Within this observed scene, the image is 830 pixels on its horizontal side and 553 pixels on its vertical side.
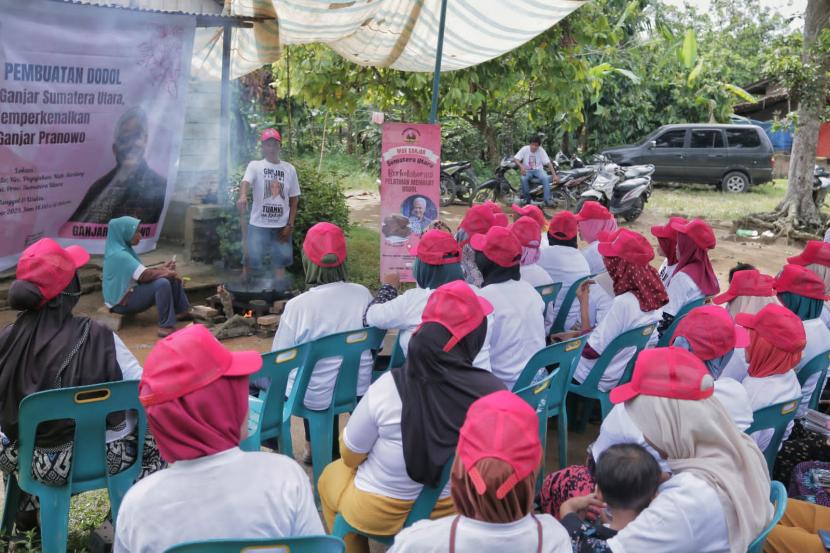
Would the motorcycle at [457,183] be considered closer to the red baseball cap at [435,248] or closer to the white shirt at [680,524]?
the red baseball cap at [435,248]

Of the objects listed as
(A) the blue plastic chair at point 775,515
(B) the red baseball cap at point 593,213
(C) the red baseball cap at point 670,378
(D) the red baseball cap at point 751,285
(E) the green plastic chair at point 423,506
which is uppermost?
(B) the red baseball cap at point 593,213

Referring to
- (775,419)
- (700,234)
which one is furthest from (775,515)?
(700,234)

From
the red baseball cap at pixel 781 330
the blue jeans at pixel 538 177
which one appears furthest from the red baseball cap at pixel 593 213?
the blue jeans at pixel 538 177

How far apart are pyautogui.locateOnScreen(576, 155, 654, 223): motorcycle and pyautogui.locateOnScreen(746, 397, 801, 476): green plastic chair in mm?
10680

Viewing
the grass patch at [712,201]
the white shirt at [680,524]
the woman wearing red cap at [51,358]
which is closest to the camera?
the white shirt at [680,524]

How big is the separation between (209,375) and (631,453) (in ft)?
4.20

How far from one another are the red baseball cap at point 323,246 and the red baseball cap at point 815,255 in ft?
10.5

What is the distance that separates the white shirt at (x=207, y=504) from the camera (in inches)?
85.4

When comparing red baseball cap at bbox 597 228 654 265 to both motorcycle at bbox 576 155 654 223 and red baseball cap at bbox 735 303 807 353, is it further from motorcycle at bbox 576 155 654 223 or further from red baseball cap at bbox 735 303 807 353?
motorcycle at bbox 576 155 654 223

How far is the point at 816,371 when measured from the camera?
4.21m

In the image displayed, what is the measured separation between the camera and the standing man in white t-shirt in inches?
309

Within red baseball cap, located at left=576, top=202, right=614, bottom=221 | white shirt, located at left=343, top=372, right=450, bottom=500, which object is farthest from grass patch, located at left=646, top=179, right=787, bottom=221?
white shirt, located at left=343, top=372, right=450, bottom=500

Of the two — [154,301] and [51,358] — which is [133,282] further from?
[51,358]

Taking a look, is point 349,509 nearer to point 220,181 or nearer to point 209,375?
point 209,375
